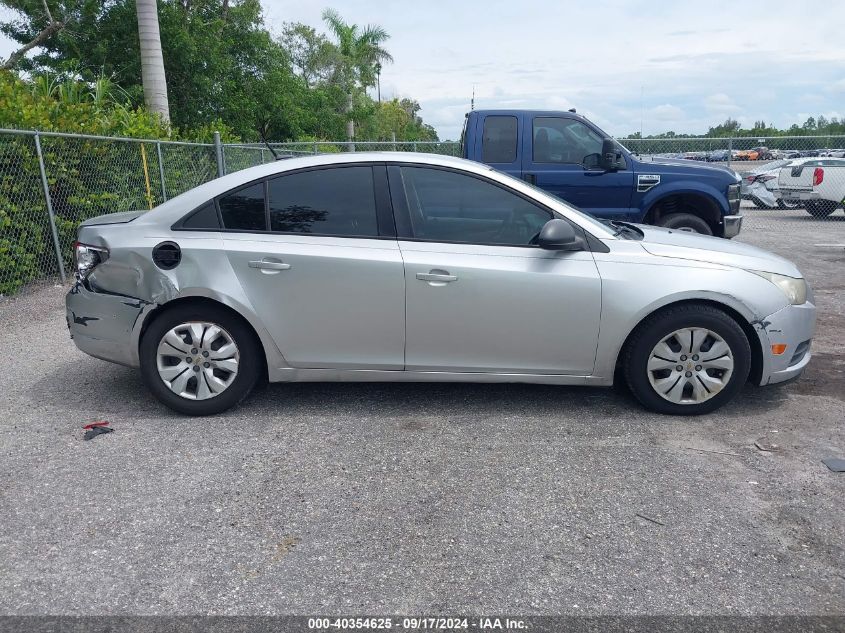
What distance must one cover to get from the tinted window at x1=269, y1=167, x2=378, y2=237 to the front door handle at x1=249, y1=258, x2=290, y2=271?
0.24 metres

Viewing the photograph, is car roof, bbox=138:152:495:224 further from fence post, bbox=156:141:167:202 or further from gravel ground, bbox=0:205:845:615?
fence post, bbox=156:141:167:202

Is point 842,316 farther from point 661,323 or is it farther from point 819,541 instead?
point 819,541

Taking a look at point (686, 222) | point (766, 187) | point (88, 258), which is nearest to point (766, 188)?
point (766, 187)

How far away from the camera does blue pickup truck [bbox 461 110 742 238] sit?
907cm

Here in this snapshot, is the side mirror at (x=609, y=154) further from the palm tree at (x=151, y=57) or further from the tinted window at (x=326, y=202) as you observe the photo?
the palm tree at (x=151, y=57)

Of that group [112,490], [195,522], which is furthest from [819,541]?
[112,490]

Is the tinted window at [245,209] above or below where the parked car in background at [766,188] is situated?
above

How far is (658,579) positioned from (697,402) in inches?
73.9

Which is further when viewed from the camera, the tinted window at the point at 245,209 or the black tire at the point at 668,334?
the tinted window at the point at 245,209

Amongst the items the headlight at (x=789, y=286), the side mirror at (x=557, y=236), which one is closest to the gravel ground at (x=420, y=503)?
the headlight at (x=789, y=286)

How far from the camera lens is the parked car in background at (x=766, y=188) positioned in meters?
18.3

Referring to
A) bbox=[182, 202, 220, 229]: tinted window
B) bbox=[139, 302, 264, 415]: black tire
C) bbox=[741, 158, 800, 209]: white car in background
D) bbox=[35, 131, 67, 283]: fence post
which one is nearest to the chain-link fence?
bbox=[35, 131, 67, 283]: fence post

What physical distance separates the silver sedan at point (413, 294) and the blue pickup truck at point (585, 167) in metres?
4.81

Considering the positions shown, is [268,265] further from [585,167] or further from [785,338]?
[585,167]
